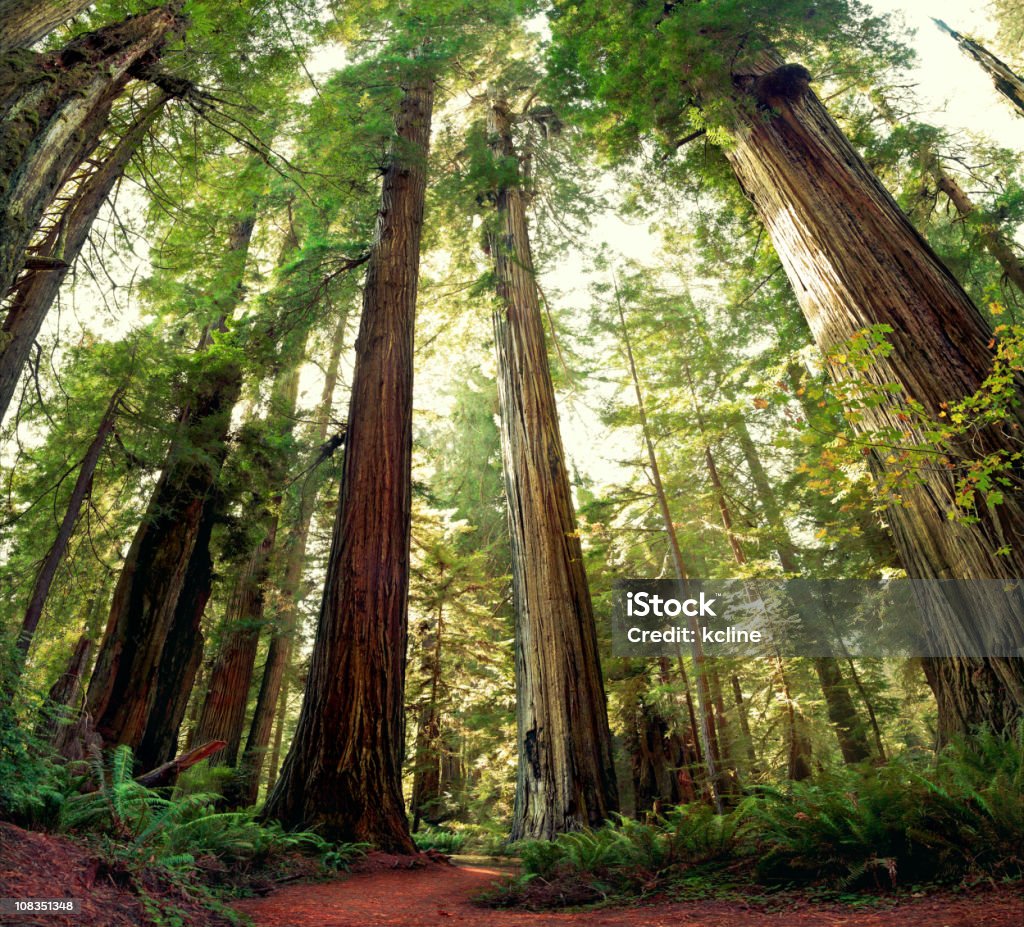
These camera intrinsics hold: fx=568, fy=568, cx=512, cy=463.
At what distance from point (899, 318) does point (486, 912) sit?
5.04 m

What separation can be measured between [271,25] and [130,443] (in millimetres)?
5648

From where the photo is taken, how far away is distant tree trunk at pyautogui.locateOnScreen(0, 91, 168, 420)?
4535mm

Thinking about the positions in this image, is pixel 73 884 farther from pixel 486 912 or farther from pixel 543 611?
pixel 543 611

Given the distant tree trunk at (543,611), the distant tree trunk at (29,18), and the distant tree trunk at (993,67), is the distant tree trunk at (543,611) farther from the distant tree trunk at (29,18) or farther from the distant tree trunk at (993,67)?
the distant tree trunk at (993,67)

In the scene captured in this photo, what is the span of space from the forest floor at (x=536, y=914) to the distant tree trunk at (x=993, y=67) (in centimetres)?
1125

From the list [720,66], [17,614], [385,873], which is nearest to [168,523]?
[17,614]

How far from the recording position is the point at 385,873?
14.4 feet

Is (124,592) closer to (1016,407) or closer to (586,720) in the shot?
(586,720)

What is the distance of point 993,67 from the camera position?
880 cm

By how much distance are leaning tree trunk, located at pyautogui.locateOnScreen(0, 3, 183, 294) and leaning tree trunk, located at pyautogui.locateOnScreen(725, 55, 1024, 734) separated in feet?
15.2

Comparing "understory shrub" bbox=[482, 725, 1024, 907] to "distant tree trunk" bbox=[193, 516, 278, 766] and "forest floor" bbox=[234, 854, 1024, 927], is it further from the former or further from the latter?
"distant tree trunk" bbox=[193, 516, 278, 766]

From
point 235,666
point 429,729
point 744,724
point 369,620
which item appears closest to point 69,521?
point 369,620

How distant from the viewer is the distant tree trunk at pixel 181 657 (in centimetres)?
707

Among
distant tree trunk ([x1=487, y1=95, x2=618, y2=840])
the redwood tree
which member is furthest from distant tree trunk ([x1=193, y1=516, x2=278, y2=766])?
the redwood tree
